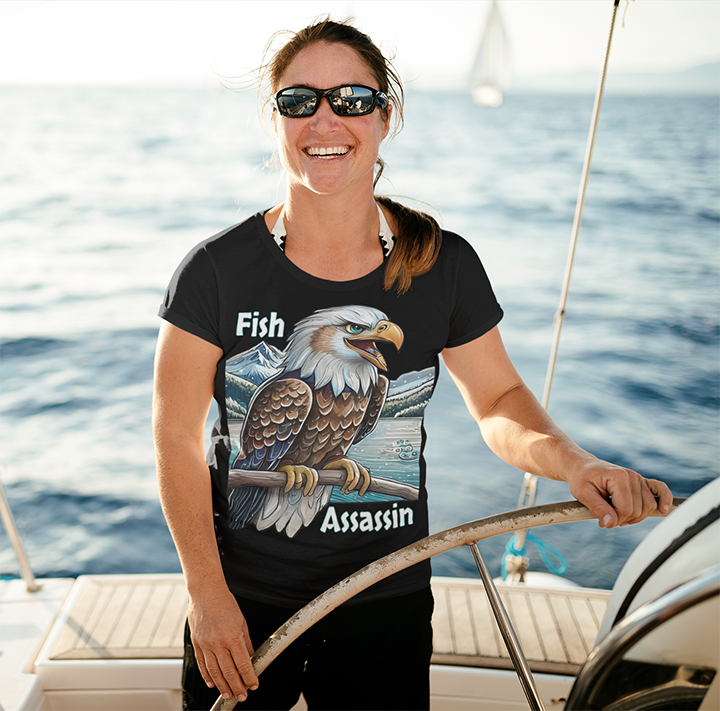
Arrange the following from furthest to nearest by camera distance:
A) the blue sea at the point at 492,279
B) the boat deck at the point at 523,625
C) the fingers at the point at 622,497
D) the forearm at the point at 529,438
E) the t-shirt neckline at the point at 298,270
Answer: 1. the blue sea at the point at 492,279
2. the boat deck at the point at 523,625
3. the t-shirt neckline at the point at 298,270
4. the forearm at the point at 529,438
5. the fingers at the point at 622,497

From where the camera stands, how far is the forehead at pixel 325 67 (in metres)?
1.05

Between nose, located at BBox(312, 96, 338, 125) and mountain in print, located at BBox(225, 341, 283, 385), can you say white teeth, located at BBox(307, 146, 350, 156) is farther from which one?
mountain in print, located at BBox(225, 341, 283, 385)

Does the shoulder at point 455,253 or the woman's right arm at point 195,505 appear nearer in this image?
the woman's right arm at point 195,505

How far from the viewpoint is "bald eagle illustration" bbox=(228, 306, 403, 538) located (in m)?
1.08

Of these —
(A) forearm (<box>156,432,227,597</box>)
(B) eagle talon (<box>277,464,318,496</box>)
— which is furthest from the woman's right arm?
(B) eagle talon (<box>277,464,318,496</box>)

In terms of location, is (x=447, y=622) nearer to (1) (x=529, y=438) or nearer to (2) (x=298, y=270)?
(1) (x=529, y=438)

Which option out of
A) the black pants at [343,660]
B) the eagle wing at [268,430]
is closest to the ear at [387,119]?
the eagle wing at [268,430]

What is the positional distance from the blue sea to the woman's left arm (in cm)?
30

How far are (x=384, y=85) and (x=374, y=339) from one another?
43cm

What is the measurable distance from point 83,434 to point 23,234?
8.05m

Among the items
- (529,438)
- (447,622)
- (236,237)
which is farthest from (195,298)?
(447,622)

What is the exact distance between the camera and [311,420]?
1.10 metres

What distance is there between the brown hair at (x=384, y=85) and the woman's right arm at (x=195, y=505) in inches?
12.6

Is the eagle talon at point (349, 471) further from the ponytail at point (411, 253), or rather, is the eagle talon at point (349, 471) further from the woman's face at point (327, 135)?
the woman's face at point (327, 135)
